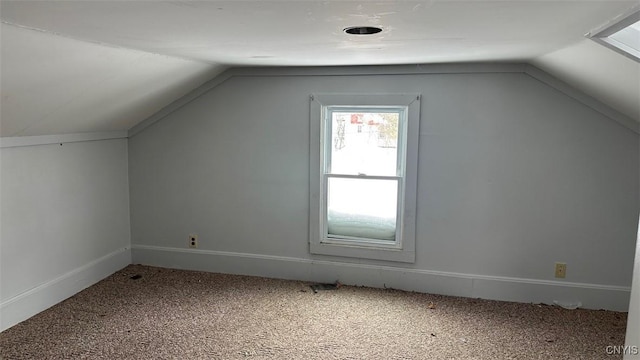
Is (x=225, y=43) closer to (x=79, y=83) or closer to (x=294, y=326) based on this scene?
(x=79, y=83)

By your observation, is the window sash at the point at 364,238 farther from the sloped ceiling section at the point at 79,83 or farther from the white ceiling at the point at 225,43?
the sloped ceiling section at the point at 79,83

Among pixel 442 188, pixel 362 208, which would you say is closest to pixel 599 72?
pixel 442 188

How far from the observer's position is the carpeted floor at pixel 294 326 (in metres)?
2.69

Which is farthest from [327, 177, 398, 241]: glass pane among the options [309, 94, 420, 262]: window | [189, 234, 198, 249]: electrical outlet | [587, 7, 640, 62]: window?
[587, 7, 640, 62]: window

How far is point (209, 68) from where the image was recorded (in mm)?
3387

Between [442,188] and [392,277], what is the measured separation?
805 mm

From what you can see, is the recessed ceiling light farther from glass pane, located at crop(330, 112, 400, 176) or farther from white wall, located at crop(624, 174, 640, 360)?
glass pane, located at crop(330, 112, 400, 176)

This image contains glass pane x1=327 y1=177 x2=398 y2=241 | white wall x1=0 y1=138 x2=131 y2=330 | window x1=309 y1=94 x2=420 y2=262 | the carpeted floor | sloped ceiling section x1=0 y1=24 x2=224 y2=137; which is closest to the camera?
sloped ceiling section x1=0 y1=24 x2=224 y2=137

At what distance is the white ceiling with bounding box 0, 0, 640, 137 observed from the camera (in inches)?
61.6

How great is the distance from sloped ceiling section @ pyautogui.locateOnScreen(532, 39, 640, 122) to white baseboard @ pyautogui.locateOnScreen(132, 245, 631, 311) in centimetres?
128

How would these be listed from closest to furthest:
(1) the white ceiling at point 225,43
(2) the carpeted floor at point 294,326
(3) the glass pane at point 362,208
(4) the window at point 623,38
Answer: (1) the white ceiling at point 225,43 → (4) the window at point 623,38 → (2) the carpeted floor at point 294,326 → (3) the glass pane at point 362,208

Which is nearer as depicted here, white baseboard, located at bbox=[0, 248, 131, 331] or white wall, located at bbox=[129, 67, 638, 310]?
white baseboard, located at bbox=[0, 248, 131, 331]

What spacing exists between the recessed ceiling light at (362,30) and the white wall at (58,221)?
227cm

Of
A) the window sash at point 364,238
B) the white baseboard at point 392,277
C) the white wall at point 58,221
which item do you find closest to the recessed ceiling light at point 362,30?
the window sash at point 364,238
